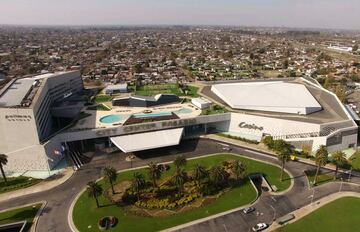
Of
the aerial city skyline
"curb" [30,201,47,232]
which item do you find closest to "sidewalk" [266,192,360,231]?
the aerial city skyline

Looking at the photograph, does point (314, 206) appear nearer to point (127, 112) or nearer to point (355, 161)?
point (355, 161)

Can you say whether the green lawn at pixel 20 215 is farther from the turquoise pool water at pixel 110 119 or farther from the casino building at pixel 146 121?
the turquoise pool water at pixel 110 119

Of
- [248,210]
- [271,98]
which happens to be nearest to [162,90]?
[271,98]

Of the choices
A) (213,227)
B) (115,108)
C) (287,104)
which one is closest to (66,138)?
(115,108)

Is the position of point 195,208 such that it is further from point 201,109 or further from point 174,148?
point 201,109

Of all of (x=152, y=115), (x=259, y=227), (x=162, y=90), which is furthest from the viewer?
(x=162, y=90)

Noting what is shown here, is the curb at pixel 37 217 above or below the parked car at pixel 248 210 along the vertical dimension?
below

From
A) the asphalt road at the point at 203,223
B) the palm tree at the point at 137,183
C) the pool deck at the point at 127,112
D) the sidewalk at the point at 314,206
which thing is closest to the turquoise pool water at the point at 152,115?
the pool deck at the point at 127,112
